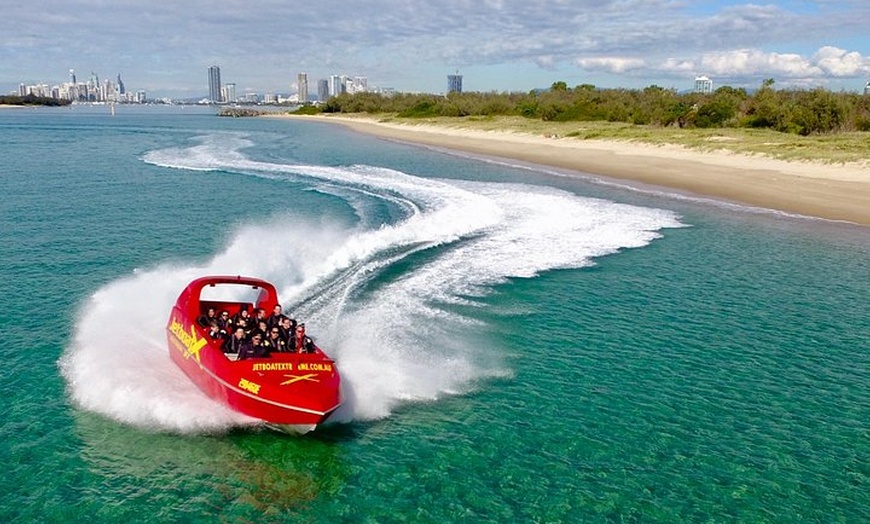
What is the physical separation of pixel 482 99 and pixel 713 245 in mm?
112333

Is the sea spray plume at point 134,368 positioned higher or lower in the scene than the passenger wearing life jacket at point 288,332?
lower

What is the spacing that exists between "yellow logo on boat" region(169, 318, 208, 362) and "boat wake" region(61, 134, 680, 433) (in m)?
0.80

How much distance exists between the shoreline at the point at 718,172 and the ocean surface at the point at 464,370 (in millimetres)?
4463

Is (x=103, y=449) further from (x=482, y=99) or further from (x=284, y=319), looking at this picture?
(x=482, y=99)

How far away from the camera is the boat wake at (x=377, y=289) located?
13.9 m

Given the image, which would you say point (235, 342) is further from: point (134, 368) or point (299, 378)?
point (134, 368)

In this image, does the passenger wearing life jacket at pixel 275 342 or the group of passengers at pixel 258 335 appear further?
the passenger wearing life jacket at pixel 275 342

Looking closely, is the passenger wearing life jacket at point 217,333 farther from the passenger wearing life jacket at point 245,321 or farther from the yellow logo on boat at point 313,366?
the yellow logo on boat at point 313,366

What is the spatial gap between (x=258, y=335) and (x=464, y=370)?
471cm

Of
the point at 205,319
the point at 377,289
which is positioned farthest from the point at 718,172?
the point at 205,319

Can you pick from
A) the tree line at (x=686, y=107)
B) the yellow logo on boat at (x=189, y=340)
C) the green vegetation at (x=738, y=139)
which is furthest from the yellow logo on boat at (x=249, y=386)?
the tree line at (x=686, y=107)

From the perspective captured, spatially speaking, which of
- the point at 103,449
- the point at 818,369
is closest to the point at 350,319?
the point at 103,449

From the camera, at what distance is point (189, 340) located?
45.1ft

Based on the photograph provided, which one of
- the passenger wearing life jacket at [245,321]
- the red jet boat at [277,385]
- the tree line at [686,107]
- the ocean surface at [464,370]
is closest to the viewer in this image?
the ocean surface at [464,370]
